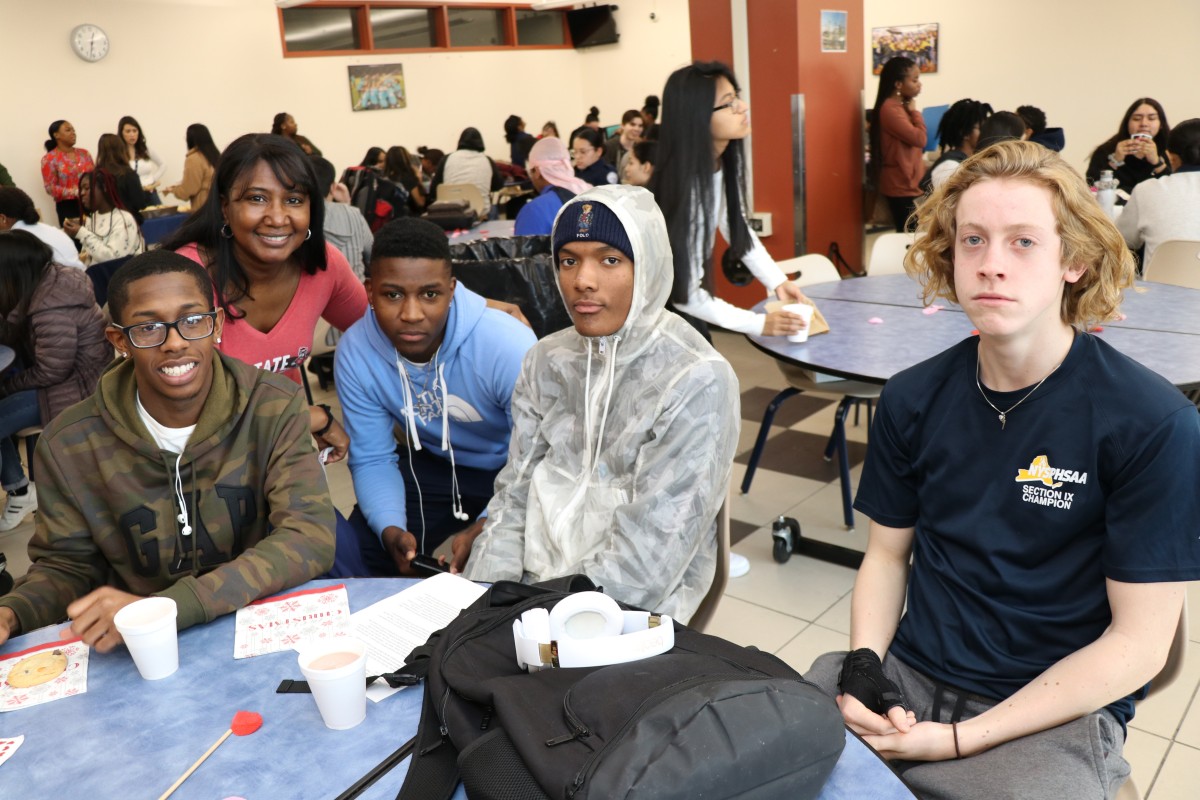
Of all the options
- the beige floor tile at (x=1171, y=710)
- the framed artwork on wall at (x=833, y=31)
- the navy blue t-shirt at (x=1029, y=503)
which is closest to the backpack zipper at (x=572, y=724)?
the navy blue t-shirt at (x=1029, y=503)

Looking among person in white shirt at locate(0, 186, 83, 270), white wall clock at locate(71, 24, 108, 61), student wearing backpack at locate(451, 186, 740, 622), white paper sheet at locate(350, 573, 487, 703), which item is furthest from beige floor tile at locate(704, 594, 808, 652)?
white wall clock at locate(71, 24, 108, 61)

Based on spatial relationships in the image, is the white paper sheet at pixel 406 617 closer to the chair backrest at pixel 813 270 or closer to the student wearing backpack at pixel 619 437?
the student wearing backpack at pixel 619 437

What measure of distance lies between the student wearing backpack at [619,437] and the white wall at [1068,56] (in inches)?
356

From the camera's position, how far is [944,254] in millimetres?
1529

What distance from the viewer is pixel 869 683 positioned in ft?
4.58

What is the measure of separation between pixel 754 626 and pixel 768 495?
99 cm

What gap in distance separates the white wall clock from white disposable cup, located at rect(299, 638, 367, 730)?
10734 mm

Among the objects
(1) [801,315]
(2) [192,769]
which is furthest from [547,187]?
(2) [192,769]

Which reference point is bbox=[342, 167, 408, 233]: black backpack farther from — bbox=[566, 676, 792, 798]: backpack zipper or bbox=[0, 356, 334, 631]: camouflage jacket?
bbox=[566, 676, 792, 798]: backpack zipper

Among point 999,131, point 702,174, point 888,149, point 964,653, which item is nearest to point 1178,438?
point 964,653

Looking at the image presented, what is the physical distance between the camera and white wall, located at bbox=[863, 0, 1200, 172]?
8.76m

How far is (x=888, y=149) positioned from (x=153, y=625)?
6.35 meters

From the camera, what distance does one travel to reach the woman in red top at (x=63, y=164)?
30.0 ft

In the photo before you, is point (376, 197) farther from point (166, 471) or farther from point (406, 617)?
point (406, 617)
